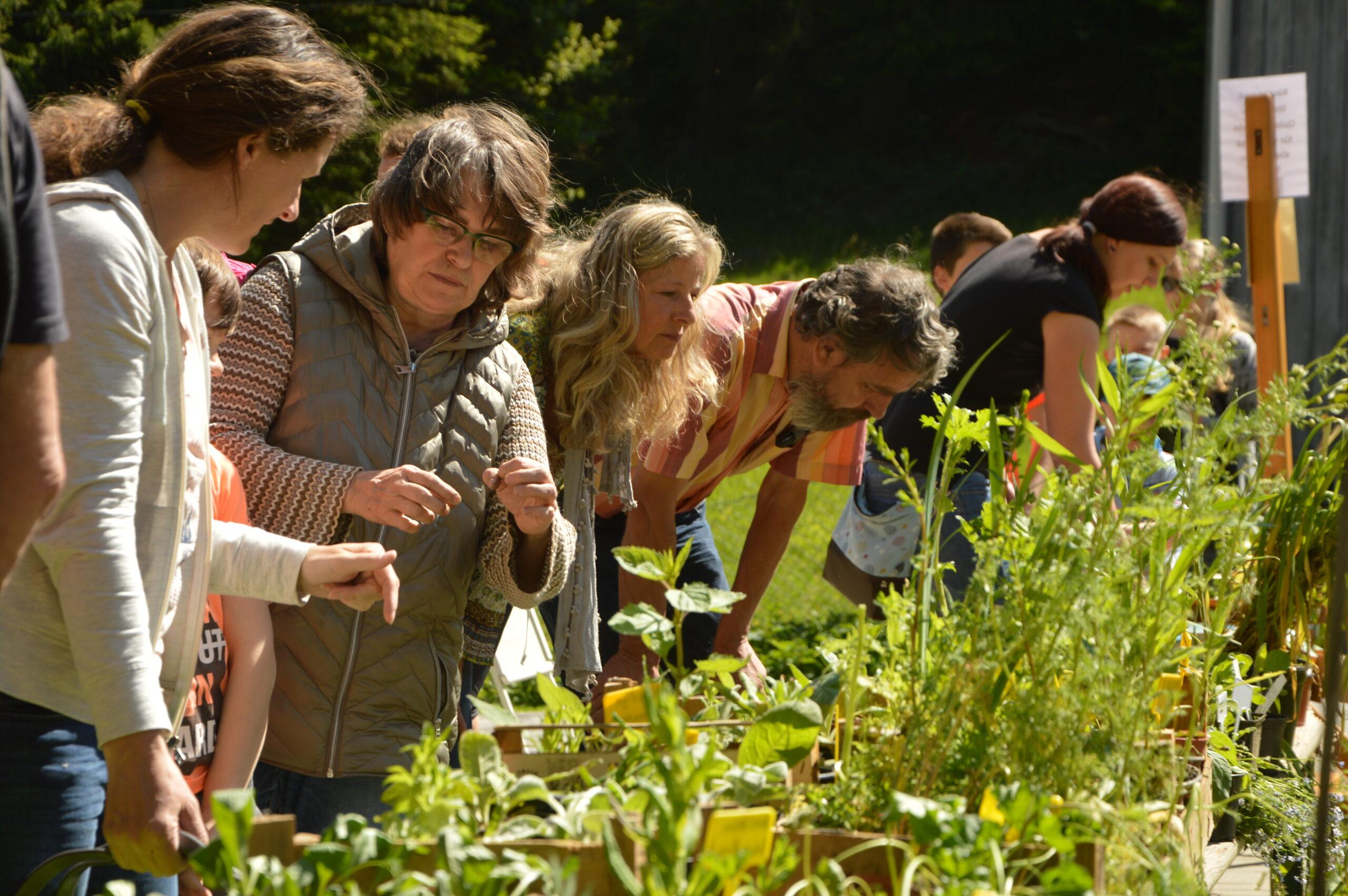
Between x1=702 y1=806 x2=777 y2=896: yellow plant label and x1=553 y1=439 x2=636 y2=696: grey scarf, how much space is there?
4.11 feet

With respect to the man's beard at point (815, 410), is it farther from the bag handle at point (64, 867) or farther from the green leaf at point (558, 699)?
the bag handle at point (64, 867)

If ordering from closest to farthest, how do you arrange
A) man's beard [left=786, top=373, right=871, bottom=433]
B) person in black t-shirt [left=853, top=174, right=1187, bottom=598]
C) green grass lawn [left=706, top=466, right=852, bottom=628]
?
1. man's beard [left=786, top=373, right=871, bottom=433]
2. person in black t-shirt [left=853, top=174, right=1187, bottom=598]
3. green grass lawn [left=706, top=466, right=852, bottom=628]

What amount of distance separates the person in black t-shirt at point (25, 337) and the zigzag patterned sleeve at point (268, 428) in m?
0.63

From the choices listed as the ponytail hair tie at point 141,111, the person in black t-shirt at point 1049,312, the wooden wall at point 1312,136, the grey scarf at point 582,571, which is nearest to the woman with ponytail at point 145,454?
the ponytail hair tie at point 141,111

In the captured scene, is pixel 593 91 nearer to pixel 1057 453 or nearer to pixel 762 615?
pixel 762 615

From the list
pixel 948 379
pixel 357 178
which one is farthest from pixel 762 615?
pixel 357 178

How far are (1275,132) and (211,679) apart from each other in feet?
11.1

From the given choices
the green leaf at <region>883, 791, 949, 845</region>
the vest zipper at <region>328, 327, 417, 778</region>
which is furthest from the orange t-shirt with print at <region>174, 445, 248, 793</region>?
the green leaf at <region>883, 791, 949, 845</region>

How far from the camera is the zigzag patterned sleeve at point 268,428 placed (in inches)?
67.3

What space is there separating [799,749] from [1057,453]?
20.5 inches

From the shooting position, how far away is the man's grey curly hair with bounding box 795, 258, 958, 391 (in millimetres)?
2498

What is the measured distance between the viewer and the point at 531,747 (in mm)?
1177

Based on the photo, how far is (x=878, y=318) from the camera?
249 cm

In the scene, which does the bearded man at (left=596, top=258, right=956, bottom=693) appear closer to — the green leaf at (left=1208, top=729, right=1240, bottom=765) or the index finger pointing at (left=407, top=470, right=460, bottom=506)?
the index finger pointing at (left=407, top=470, right=460, bottom=506)
